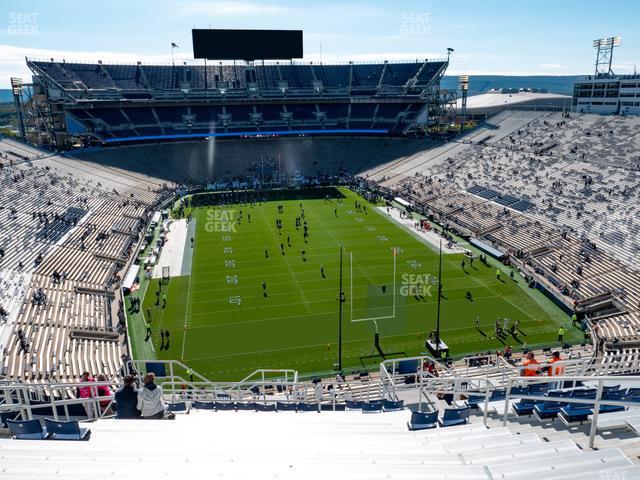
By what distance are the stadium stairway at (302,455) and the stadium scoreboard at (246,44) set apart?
69.8m

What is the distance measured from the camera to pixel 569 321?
2589 cm

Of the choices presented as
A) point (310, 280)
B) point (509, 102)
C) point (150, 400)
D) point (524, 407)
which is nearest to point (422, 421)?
point (524, 407)

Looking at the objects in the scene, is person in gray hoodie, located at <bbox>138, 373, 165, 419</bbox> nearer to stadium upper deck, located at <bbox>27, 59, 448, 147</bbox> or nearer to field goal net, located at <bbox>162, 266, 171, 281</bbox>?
field goal net, located at <bbox>162, 266, 171, 281</bbox>

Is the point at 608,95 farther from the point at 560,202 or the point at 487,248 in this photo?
the point at 487,248

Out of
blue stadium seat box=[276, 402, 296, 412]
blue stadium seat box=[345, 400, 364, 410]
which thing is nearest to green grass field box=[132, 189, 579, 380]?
blue stadium seat box=[345, 400, 364, 410]

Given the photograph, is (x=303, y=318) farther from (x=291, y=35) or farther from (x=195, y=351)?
(x=291, y=35)

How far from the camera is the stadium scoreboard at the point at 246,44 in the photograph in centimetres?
7006

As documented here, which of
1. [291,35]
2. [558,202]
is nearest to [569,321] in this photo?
[558,202]

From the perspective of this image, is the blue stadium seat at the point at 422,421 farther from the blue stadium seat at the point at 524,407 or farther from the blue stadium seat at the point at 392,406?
the blue stadium seat at the point at 392,406

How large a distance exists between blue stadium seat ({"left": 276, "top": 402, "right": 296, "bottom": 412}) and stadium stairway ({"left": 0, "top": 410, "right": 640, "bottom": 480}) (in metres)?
3.76

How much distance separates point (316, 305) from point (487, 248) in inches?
620

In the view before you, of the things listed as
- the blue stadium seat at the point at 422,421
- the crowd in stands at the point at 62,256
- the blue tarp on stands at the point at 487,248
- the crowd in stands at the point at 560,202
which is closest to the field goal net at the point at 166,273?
the crowd in stands at the point at 62,256

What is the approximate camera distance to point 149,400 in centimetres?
860

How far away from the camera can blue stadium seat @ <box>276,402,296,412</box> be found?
12.4 m
